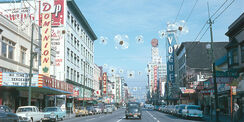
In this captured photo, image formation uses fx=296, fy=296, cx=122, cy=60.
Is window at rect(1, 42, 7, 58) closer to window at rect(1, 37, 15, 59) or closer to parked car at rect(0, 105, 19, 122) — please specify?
window at rect(1, 37, 15, 59)

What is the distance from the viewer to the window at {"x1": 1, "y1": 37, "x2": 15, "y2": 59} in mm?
33156

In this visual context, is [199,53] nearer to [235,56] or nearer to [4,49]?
[235,56]

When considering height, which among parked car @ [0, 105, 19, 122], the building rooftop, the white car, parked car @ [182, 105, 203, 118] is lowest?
parked car @ [182, 105, 203, 118]

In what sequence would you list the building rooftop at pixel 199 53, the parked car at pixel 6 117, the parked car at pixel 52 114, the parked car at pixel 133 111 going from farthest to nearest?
1. the building rooftop at pixel 199 53
2. the parked car at pixel 133 111
3. the parked car at pixel 52 114
4. the parked car at pixel 6 117

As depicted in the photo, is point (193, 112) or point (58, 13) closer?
point (193, 112)

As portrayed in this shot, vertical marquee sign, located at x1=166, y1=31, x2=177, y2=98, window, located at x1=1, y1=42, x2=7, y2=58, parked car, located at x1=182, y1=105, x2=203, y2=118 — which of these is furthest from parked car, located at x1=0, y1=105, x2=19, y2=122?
vertical marquee sign, located at x1=166, y1=31, x2=177, y2=98

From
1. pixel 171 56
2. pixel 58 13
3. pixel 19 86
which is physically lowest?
pixel 19 86

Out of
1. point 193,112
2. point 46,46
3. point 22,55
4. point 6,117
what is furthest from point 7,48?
point 193,112

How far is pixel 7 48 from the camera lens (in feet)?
112

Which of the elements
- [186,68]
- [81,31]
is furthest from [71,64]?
[186,68]

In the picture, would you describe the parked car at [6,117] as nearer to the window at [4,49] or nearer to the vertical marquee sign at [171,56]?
the window at [4,49]

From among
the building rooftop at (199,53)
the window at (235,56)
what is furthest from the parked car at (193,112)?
the building rooftop at (199,53)

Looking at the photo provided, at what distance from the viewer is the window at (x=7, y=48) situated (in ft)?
109

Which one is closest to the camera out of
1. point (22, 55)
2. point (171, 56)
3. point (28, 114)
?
point (28, 114)
